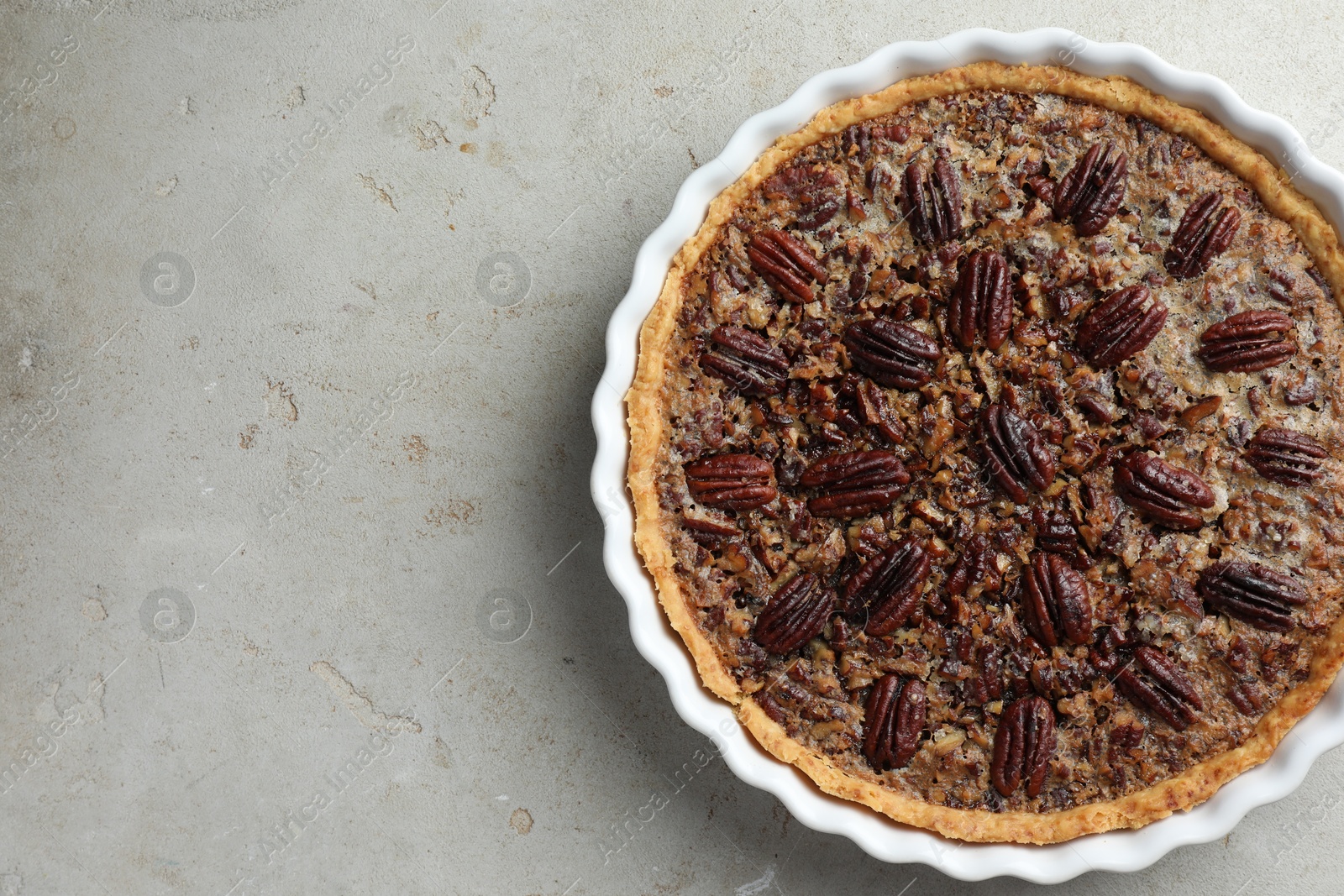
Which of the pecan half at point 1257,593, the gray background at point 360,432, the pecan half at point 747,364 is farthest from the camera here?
the gray background at point 360,432

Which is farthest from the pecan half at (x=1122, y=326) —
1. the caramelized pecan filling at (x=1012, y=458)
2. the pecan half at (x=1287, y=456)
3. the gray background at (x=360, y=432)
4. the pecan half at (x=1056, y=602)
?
the gray background at (x=360, y=432)

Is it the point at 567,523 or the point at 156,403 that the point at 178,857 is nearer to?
the point at 156,403

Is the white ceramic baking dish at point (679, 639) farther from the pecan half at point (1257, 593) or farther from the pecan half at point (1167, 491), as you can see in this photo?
the pecan half at point (1167, 491)

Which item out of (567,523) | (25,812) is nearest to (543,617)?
(567,523)

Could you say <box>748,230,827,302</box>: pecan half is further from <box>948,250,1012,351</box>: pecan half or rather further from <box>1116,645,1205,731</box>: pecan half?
<box>1116,645,1205,731</box>: pecan half

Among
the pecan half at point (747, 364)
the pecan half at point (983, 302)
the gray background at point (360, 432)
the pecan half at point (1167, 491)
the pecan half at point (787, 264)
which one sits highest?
the pecan half at point (983, 302)
